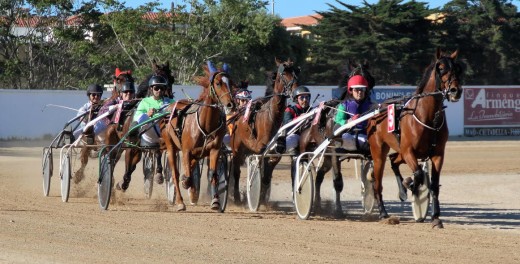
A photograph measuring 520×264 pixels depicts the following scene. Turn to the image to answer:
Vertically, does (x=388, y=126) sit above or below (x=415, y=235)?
above

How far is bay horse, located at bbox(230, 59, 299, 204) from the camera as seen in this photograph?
14195mm

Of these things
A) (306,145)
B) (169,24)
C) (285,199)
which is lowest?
(285,199)

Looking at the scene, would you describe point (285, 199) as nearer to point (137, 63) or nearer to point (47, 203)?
point (47, 203)

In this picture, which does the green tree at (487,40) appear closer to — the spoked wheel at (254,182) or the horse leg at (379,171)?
the spoked wheel at (254,182)

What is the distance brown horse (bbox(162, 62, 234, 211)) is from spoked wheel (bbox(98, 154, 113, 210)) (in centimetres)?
80

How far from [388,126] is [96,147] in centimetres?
515

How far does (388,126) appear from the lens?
1241cm

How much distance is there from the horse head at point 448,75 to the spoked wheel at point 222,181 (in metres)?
3.25

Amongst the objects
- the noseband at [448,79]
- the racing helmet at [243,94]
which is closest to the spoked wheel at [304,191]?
the noseband at [448,79]

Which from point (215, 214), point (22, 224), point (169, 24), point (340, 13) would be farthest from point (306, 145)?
point (340, 13)

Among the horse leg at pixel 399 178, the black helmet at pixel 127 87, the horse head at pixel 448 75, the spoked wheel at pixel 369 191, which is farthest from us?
the black helmet at pixel 127 87

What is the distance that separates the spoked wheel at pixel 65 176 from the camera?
15.2 meters

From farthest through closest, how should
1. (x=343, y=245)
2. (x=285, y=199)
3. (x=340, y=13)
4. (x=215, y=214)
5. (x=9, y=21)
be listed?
(x=340, y=13), (x=9, y=21), (x=285, y=199), (x=215, y=214), (x=343, y=245)

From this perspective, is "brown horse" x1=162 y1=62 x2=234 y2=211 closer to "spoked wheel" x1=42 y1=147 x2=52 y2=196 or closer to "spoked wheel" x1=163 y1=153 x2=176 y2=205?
"spoked wheel" x1=163 y1=153 x2=176 y2=205
